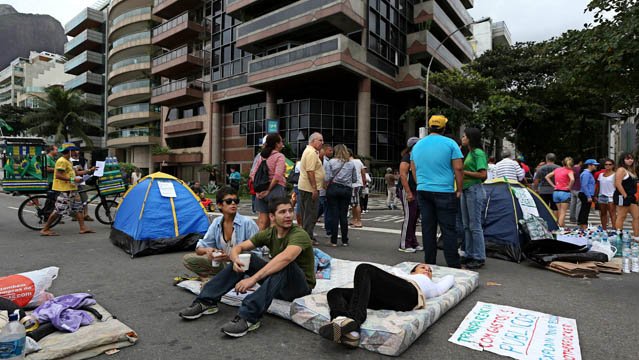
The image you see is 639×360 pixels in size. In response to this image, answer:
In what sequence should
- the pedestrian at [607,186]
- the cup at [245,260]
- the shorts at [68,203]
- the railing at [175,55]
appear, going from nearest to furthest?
the cup at [245,260] < the shorts at [68,203] < the pedestrian at [607,186] < the railing at [175,55]

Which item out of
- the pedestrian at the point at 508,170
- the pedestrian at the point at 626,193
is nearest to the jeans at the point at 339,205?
the pedestrian at the point at 508,170

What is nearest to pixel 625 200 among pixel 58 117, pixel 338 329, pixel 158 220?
pixel 338 329

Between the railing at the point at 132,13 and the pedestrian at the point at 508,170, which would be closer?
the pedestrian at the point at 508,170

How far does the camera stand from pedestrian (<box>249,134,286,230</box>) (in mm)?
5680

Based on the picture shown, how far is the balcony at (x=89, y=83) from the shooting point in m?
49.8

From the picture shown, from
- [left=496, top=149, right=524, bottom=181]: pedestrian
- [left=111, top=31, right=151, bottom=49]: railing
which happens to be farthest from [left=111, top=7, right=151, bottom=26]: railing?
[left=496, top=149, right=524, bottom=181]: pedestrian

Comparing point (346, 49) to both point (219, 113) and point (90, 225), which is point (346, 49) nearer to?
point (219, 113)

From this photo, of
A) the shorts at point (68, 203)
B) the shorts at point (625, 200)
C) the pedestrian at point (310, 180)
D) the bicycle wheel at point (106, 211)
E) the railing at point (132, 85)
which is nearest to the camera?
the pedestrian at point (310, 180)

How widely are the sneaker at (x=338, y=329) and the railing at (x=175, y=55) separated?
114 ft

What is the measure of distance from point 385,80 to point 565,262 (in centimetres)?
2261

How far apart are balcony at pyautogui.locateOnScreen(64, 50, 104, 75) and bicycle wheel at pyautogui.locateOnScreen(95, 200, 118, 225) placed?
5086 centimetres

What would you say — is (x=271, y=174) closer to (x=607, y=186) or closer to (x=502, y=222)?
(x=502, y=222)

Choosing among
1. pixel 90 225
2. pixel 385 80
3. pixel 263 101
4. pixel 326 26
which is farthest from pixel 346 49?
pixel 90 225

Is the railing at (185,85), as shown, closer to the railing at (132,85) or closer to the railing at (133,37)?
the railing at (132,85)
